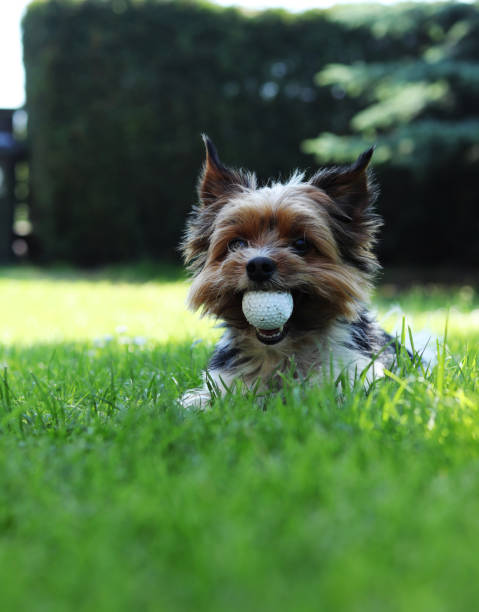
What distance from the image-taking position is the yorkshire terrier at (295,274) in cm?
326

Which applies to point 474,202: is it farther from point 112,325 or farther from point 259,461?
point 259,461

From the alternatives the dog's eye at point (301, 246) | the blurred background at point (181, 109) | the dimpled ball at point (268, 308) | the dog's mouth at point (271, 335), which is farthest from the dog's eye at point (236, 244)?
the blurred background at point (181, 109)

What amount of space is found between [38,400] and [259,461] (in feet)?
4.57

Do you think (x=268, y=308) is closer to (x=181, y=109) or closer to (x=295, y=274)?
(x=295, y=274)

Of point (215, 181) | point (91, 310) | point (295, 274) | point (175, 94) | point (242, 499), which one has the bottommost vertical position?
point (91, 310)

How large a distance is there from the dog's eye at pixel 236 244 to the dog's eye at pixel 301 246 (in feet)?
0.86

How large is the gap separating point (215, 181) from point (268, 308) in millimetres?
1077

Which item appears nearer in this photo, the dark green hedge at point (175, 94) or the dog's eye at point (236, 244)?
the dog's eye at point (236, 244)

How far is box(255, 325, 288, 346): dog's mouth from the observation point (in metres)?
3.27

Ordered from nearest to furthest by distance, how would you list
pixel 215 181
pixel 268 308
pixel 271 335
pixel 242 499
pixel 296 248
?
pixel 242 499
pixel 268 308
pixel 271 335
pixel 296 248
pixel 215 181

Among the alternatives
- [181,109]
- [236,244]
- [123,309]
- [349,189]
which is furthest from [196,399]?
[181,109]

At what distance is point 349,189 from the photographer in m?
3.62

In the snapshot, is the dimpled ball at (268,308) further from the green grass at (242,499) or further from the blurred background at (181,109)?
the blurred background at (181,109)

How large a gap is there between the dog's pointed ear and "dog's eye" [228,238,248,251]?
1.84ft
